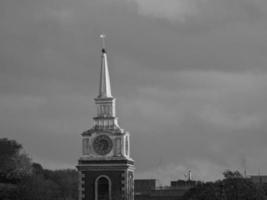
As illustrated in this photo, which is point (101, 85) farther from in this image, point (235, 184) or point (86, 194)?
point (235, 184)

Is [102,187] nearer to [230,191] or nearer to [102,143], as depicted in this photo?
[102,143]

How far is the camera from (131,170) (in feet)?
610

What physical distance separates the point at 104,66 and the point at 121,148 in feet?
35.9

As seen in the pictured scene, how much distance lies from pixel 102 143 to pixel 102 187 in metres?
5.49

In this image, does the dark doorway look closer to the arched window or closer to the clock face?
the arched window

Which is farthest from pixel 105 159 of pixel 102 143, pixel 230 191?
pixel 230 191

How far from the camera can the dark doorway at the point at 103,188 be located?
18325 centimetres

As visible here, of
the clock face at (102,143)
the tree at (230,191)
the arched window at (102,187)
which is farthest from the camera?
the clock face at (102,143)

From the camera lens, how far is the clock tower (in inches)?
7219

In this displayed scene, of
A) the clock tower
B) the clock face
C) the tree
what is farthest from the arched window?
the tree

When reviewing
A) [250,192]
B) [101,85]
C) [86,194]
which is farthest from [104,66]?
[250,192]

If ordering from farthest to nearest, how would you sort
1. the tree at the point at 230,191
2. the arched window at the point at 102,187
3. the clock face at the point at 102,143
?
the clock face at the point at 102,143, the arched window at the point at 102,187, the tree at the point at 230,191

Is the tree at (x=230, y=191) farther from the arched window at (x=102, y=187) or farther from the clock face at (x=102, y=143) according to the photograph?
the clock face at (x=102, y=143)

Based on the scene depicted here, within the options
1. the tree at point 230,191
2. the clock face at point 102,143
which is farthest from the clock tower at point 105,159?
the tree at point 230,191
